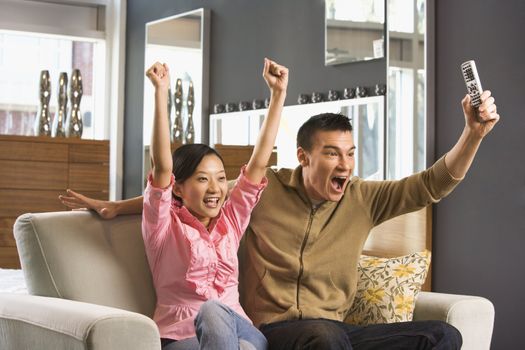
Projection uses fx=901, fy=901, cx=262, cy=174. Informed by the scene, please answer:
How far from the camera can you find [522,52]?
4020 millimetres

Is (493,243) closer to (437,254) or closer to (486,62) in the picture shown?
(437,254)

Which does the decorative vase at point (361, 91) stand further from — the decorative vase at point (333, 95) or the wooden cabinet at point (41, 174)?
the wooden cabinet at point (41, 174)

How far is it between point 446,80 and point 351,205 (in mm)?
1769

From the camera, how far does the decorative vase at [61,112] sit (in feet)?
22.2

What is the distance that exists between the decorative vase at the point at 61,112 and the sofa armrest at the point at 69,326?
14.4 feet

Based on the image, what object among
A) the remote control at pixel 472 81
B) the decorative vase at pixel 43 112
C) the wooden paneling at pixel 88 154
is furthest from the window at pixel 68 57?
the remote control at pixel 472 81

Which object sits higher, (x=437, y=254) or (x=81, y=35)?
(x=81, y=35)

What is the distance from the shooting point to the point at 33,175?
21.4ft

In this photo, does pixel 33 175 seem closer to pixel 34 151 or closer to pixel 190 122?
pixel 34 151

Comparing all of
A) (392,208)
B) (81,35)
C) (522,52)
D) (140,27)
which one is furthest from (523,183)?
(81,35)

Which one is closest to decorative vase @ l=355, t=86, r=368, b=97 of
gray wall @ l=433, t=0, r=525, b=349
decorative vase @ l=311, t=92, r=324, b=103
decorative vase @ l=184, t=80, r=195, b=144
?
decorative vase @ l=311, t=92, r=324, b=103

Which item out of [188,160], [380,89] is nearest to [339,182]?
[188,160]

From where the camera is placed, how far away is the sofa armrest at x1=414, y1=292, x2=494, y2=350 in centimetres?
267

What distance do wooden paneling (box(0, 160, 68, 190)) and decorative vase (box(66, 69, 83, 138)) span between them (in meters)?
0.28
